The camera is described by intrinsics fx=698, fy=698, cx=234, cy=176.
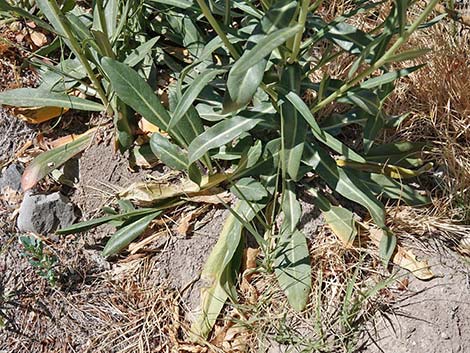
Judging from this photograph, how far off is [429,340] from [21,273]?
4.66 feet

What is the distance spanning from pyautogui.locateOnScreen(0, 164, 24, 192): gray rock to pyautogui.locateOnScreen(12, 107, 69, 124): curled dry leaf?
0.63 ft

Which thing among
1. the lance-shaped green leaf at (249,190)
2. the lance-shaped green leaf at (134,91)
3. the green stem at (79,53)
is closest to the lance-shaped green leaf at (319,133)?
the lance-shaped green leaf at (249,190)

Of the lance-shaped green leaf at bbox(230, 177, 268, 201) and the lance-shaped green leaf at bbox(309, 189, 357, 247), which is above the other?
the lance-shaped green leaf at bbox(230, 177, 268, 201)

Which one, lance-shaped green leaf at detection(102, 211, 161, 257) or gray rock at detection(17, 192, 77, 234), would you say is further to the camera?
gray rock at detection(17, 192, 77, 234)

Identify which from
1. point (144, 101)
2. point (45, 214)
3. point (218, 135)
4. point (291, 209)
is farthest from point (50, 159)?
point (291, 209)

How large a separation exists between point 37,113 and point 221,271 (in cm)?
99

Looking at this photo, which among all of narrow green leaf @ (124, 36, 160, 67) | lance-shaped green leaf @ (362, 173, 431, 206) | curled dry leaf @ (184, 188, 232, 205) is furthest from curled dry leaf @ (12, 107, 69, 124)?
lance-shaped green leaf @ (362, 173, 431, 206)

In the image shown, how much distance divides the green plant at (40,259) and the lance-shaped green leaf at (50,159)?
0.22 m

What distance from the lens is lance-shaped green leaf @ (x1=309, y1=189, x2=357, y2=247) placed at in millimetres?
2254

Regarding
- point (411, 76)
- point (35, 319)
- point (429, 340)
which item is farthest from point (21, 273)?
point (411, 76)

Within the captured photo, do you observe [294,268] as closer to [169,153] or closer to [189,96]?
[169,153]

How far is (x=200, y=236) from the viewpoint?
7.96ft

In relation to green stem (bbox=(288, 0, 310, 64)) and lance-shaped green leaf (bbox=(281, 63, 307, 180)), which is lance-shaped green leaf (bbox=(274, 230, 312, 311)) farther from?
green stem (bbox=(288, 0, 310, 64))

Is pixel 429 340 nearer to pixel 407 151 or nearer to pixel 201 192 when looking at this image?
pixel 407 151
